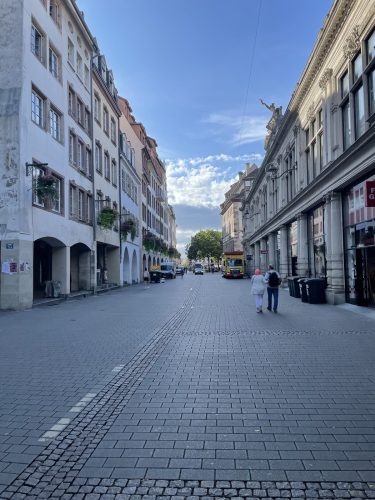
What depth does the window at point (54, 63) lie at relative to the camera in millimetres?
21766

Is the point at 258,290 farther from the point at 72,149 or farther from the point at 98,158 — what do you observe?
the point at 98,158

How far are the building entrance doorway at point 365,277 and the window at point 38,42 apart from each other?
1646cm

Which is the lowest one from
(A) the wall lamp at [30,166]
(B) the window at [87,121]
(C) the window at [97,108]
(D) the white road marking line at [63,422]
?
(D) the white road marking line at [63,422]

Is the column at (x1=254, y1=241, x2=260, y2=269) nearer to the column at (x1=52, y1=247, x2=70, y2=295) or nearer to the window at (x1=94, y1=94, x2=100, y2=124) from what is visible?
the window at (x1=94, y1=94, x2=100, y2=124)

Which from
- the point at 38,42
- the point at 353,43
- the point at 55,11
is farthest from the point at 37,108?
the point at 353,43

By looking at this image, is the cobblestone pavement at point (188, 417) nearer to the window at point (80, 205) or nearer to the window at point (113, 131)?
the window at point (80, 205)

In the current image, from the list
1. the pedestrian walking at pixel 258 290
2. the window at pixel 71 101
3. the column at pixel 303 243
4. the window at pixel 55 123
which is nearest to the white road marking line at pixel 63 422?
the pedestrian walking at pixel 258 290

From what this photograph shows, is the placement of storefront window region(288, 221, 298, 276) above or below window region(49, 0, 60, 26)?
below

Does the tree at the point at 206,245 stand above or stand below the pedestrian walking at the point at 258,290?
above

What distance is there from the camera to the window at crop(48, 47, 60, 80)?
71.4ft

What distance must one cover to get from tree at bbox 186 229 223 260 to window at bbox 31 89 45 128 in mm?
109680

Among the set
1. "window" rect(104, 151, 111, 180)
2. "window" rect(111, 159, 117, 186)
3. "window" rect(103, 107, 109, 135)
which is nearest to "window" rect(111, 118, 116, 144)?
"window" rect(103, 107, 109, 135)

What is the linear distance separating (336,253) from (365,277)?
2.01 meters

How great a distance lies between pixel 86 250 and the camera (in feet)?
92.3
